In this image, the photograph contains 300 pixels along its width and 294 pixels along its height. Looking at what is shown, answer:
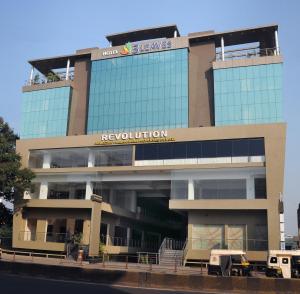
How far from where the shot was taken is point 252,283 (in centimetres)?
2125

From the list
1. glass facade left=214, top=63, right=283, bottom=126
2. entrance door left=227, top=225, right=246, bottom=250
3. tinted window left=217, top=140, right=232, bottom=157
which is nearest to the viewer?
entrance door left=227, top=225, right=246, bottom=250

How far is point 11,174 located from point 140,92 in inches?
939

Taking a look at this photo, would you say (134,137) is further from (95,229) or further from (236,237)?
(236,237)

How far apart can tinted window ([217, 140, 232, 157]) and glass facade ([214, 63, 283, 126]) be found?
43.3 feet

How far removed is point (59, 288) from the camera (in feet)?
68.4

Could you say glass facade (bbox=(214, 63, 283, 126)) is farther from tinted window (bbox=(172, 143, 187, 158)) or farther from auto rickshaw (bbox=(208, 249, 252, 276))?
auto rickshaw (bbox=(208, 249, 252, 276))

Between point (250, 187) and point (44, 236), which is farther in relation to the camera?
point (44, 236)

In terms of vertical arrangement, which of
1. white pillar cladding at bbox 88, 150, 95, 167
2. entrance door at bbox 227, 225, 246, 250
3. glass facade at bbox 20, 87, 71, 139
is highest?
glass facade at bbox 20, 87, 71, 139

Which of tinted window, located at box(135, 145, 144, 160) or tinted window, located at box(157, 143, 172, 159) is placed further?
tinted window, located at box(135, 145, 144, 160)

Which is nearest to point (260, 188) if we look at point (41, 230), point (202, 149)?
point (202, 149)

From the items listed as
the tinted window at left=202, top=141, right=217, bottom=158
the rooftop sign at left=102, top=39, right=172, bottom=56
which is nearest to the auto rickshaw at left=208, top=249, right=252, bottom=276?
the tinted window at left=202, top=141, right=217, bottom=158

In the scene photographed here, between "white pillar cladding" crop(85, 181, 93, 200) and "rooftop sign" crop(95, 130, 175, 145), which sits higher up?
"rooftop sign" crop(95, 130, 175, 145)

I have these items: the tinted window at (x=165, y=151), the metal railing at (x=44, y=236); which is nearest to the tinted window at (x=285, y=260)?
the tinted window at (x=165, y=151)

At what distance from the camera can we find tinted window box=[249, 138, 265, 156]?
138 ft
